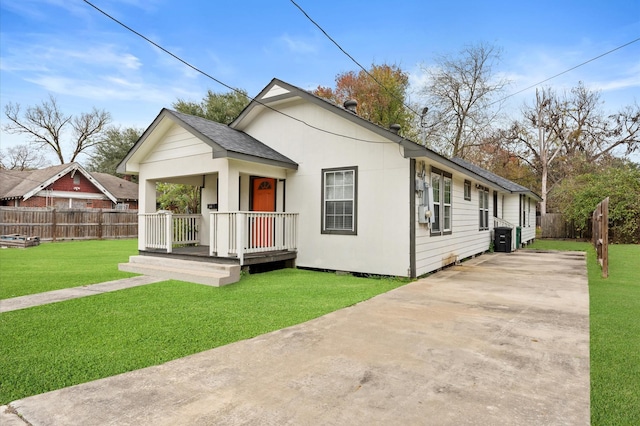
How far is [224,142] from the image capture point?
26.1 feet

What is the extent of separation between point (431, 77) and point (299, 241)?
21.8 metres

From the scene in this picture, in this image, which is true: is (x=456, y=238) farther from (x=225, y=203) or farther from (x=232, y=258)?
(x=225, y=203)

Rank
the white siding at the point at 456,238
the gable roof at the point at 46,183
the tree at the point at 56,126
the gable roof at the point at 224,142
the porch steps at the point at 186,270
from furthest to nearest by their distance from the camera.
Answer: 1. the tree at the point at 56,126
2. the gable roof at the point at 46,183
3. the white siding at the point at 456,238
4. the gable roof at the point at 224,142
5. the porch steps at the point at 186,270

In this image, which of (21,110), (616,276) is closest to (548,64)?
(616,276)

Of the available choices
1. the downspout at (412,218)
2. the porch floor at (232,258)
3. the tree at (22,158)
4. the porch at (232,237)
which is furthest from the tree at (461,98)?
the tree at (22,158)

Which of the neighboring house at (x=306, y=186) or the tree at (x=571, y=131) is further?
the tree at (x=571, y=131)

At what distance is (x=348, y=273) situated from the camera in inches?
335

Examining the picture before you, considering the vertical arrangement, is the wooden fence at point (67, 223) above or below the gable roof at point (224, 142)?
below

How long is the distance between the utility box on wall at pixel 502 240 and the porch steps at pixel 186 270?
1102 cm

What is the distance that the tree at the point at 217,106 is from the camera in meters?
27.0

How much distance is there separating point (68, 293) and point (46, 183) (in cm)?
2151

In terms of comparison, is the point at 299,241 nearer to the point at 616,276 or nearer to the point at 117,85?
the point at 616,276

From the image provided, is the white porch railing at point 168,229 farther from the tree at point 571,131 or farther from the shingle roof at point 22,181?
the tree at point 571,131

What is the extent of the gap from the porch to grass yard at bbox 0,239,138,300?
111 centimetres
